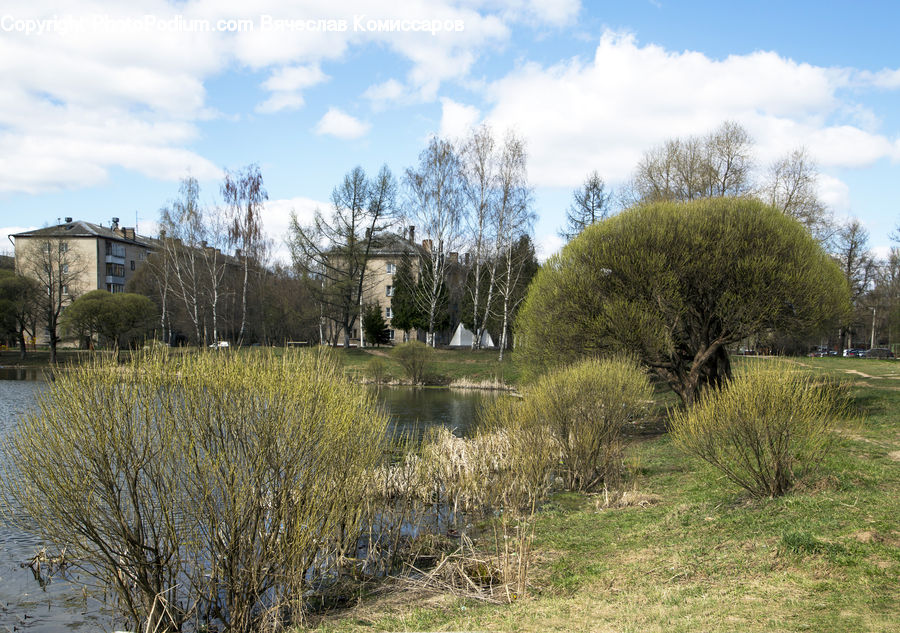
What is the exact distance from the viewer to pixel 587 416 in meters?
12.6

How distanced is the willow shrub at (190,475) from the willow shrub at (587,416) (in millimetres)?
6278

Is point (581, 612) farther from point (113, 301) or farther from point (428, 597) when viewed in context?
point (113, 301)

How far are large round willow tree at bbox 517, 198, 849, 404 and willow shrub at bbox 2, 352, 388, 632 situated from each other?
1357 cm

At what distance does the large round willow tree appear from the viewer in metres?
18.6

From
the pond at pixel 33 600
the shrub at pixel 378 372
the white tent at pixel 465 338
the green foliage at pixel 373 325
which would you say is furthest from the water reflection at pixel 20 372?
the pond at pixel 33 600

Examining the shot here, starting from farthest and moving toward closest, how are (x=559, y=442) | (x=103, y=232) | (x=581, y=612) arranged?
(x=103, y=232) → (x=559, y=442) → (x=581, y=612)

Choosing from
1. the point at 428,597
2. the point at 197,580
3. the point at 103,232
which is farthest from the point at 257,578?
the point at 103,232

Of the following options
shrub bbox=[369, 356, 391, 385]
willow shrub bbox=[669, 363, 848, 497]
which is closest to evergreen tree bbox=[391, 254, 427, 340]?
shrub bbox=[369, 356, 391, 385]

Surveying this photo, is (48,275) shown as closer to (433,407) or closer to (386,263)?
(386,263)

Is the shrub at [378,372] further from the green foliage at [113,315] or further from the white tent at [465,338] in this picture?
the white tent at [465,338]

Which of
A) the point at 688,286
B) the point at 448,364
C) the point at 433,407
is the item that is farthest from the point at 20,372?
the point at 688,286

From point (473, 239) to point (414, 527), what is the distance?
34.5 m

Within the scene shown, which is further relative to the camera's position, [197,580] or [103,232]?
[103,232]

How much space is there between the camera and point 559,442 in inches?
505
